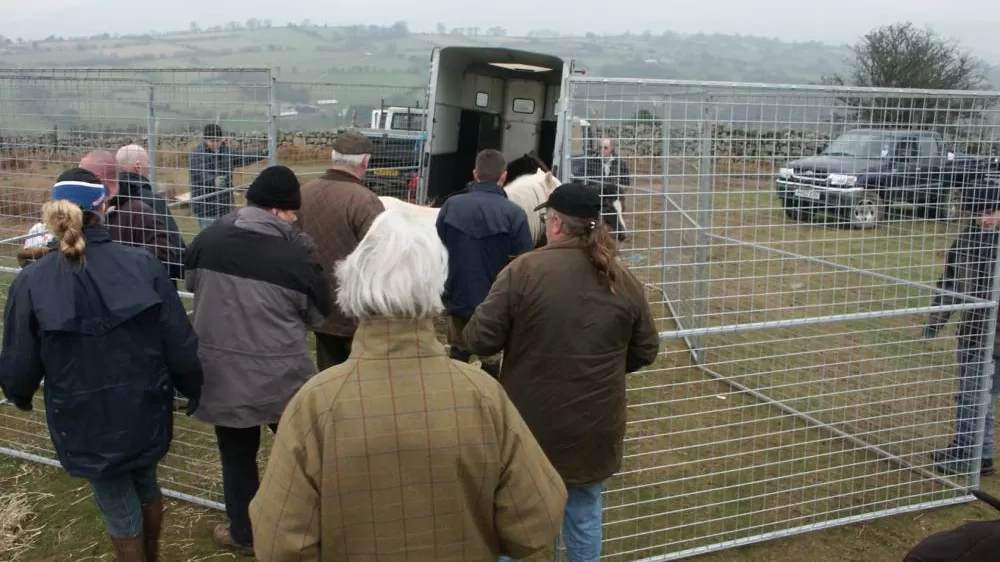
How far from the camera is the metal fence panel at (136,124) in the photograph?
401cm

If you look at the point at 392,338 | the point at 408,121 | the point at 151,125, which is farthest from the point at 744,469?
the point at 408,121

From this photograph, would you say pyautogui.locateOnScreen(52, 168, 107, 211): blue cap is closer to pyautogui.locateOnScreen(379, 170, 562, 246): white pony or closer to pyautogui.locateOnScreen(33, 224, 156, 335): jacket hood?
pyautogui.locateOnScreen(33, 224, 156, 335): jacket hood

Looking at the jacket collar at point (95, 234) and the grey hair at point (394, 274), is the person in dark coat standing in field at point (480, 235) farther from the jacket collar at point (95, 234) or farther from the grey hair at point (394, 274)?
the grey hair at point (394, 274)

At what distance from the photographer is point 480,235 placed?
4.88 metres

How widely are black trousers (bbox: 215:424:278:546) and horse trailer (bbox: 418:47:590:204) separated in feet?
18.3

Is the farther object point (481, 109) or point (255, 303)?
point (481, 109)

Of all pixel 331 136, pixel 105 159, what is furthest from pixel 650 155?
pixel 331 136

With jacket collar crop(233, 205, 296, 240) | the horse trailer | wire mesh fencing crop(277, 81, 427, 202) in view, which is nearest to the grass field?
jacket collar crop(233, 205, 296, 240)

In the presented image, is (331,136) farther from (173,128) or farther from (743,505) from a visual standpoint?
(743,505)

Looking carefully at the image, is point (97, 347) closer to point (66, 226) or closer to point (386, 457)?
point (66, 226)

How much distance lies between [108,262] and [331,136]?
39.1ft

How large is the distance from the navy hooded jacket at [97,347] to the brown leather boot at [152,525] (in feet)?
1.28

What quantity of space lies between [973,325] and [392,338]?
13.2 ft

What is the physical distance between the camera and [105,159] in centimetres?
440
